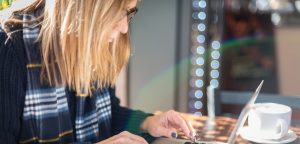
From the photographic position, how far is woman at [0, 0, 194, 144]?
72 cm

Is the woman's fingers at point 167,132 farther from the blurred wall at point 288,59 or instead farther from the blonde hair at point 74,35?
the blurred wall at point 288,59

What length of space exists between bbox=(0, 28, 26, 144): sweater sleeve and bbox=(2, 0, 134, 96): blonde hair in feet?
0.17

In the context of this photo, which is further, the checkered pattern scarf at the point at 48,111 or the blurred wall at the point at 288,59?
the blurred wall at the point at 288,59

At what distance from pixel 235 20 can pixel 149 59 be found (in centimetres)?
90

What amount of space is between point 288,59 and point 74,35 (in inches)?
103

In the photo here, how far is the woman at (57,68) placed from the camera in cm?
72

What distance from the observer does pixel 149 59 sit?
65.5 inches

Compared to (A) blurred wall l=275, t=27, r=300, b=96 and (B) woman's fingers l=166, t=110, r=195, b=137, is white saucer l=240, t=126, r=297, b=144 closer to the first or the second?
(B) woman's fingers l=166, t=110, r=195, b=137

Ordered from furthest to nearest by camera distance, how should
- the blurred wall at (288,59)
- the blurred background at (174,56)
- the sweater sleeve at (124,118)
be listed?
the blurred wall at (288,59), the blurred background at (174,56), the sweater sleeve at (124,118)

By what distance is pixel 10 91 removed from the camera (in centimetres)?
71

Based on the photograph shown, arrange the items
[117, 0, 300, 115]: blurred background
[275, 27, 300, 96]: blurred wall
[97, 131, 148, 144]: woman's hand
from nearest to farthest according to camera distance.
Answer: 1. [97, 131, 148, 144]: woman's hand
2. [117, 0, 300, 115]: blurred background
3. [275, 27, 300, 96]: blurred wall

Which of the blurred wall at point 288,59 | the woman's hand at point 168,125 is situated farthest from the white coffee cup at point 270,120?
the blurred wall at point 288,59

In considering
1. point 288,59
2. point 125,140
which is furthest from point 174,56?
point 288,59

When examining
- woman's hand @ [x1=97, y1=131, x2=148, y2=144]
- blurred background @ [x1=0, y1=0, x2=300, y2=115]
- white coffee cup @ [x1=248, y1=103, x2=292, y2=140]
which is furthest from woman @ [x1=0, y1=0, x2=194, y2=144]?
blurred background @ [x1=0, y1=0, x2=300, y2=115]
